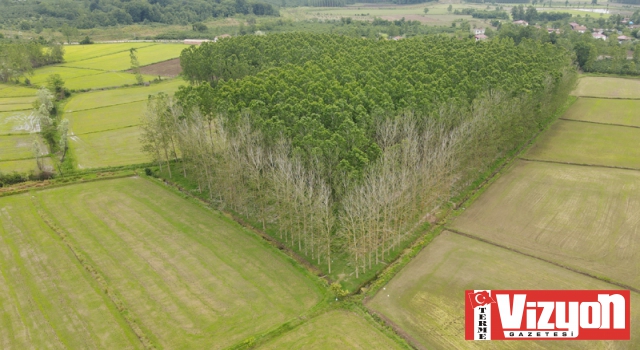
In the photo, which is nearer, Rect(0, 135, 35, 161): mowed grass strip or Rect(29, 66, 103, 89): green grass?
Rect(0, 135, 35, 161): mowed grass strip

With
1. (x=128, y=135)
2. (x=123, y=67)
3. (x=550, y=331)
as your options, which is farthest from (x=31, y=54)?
(x=550, y=331)

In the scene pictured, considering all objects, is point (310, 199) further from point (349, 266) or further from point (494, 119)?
point (494, 119)

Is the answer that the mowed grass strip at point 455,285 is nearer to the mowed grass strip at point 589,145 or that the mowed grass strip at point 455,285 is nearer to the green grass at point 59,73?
the mowed grass strip at point 589,145

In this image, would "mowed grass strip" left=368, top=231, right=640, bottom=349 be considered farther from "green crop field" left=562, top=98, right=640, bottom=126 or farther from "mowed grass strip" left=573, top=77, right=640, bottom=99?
"mowed grass strip" left=573, top=77, right=640, bottom=99

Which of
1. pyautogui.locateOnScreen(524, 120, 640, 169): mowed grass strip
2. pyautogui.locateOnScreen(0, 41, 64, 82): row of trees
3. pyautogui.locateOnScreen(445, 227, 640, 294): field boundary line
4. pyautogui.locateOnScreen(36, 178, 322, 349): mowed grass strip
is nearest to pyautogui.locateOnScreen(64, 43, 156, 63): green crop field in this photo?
pyautogui.locateOnScreen(0, 41, 64, 82): row of trees

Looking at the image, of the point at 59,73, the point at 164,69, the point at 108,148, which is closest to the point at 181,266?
the point at 108,148

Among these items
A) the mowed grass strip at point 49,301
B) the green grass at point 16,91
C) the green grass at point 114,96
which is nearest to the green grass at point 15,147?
the green grass at point 114,96
